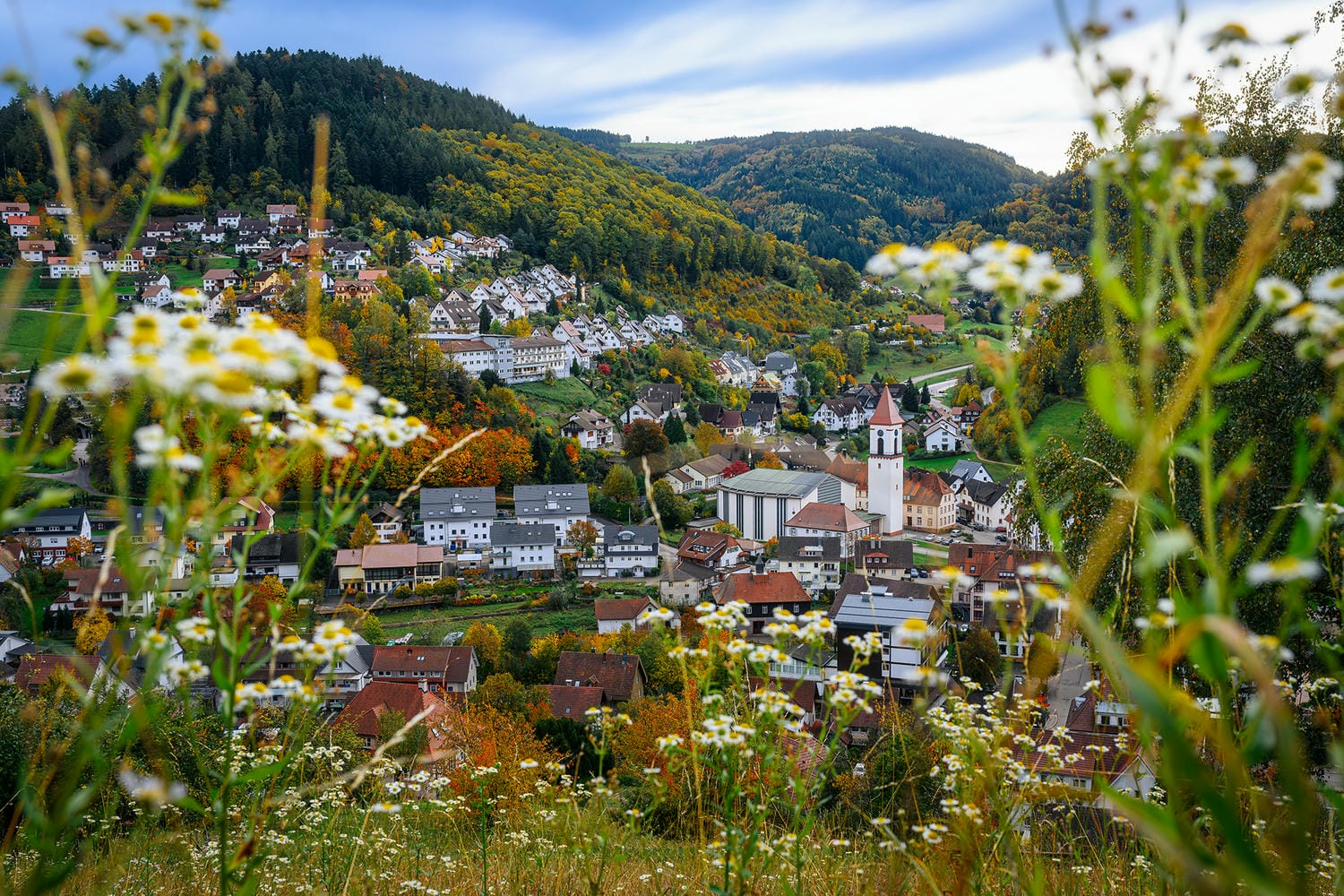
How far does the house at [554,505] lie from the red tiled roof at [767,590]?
7.73 meters

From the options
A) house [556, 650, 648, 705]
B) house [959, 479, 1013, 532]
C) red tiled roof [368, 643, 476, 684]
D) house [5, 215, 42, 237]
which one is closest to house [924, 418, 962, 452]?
house [959, 479, 1013, 532]

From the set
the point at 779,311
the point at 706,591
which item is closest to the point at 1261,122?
the point at 706,591

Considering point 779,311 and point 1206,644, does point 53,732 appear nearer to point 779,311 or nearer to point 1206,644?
point 1206,644

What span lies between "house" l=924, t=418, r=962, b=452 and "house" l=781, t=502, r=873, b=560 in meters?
13.0

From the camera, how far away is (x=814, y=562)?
26.1 metres

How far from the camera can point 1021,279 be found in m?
1.06

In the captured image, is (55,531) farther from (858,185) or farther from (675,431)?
(858,185)

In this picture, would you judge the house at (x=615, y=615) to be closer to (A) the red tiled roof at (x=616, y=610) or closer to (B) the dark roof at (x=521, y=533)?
(A) the red tiled roof at (x=616, y=610)

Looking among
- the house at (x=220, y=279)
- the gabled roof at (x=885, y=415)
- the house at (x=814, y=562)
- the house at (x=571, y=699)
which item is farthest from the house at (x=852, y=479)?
the house at (x=220, y=279)

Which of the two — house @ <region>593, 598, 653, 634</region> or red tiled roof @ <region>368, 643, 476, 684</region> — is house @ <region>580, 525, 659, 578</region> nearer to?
house @ <region>593, 598, 653, 634</region>

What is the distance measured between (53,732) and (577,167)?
257ft

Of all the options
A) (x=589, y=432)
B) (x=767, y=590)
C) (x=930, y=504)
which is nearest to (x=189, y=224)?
(x=589, y=432)

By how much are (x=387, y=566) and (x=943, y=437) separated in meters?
27.1

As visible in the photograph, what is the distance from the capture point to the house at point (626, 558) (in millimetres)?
26203
